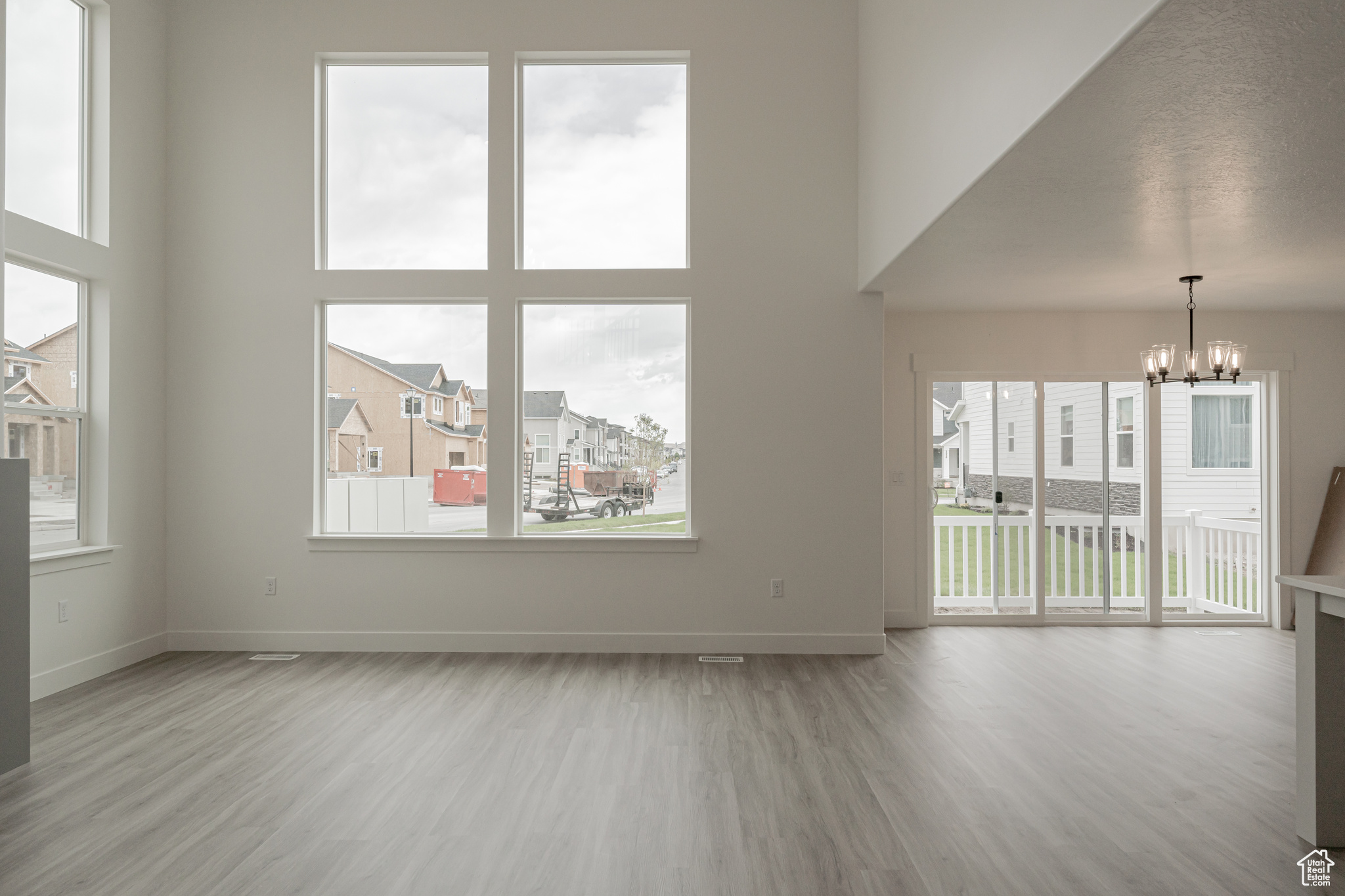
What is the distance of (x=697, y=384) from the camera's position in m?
5.22

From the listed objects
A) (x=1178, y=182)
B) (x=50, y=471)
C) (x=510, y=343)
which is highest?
(x=1178, y=182)

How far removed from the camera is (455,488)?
17.6ft

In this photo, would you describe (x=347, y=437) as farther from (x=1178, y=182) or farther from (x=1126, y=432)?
(x=1126, y=432)

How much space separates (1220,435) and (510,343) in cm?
569

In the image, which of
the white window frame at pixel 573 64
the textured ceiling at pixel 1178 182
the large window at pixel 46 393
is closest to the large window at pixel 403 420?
the white window frame at pixel 573 64

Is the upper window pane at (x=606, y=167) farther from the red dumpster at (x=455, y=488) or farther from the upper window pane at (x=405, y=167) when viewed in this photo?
the red dumpster at (x=455, y=488)

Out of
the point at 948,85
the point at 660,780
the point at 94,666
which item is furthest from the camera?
the point at 94,666

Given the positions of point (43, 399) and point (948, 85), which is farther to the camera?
point (43, 399)

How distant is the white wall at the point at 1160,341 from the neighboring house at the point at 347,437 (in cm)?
394

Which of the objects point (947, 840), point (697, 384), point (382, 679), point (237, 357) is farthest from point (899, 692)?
point (237, 357)

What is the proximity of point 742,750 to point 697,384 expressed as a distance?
8.36 ft

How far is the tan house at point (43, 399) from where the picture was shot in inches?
166

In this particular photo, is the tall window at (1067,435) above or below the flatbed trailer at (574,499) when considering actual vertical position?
above

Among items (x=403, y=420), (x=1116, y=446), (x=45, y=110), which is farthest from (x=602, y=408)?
(x=1116, y=446)
